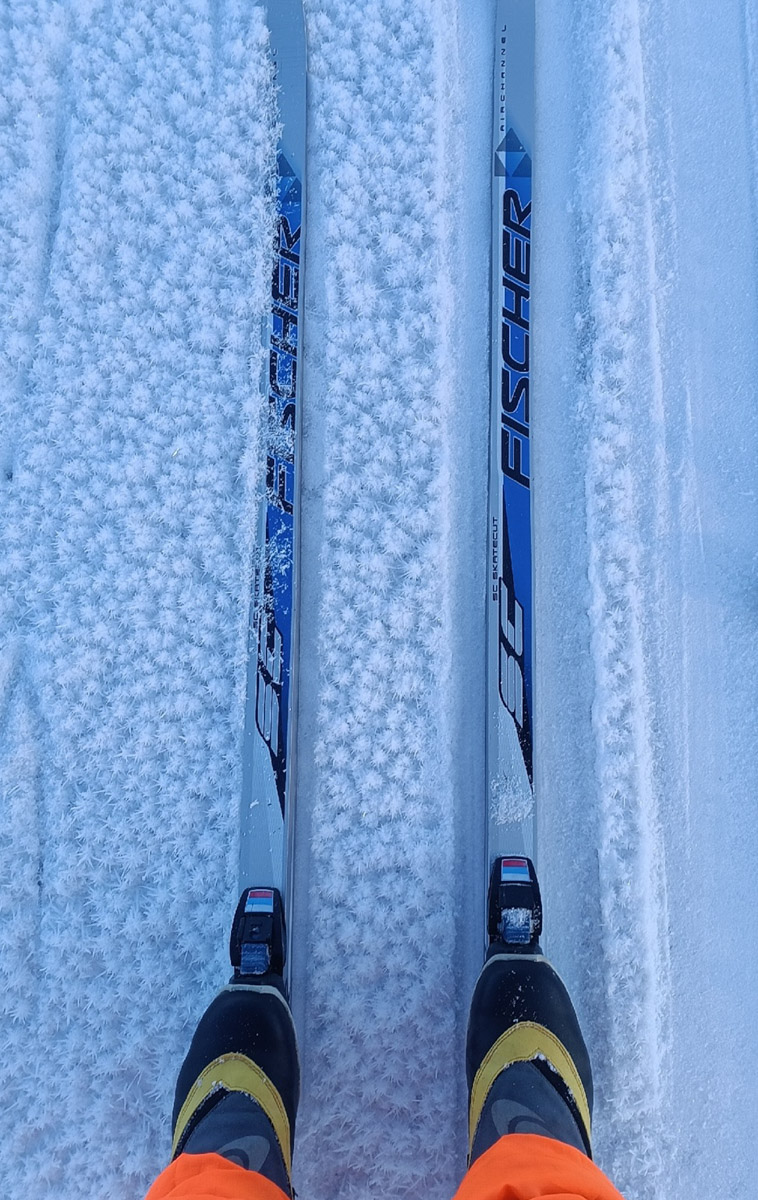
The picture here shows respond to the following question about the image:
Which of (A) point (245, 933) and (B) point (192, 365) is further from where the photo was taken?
(B) point (192, 365)

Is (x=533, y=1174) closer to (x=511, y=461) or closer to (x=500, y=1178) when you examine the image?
(x=500, y=1178)

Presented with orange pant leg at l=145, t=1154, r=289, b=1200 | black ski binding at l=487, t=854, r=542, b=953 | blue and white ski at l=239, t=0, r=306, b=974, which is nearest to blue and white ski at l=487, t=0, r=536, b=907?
black ski binding at l=487, t=854, r=542, b=953

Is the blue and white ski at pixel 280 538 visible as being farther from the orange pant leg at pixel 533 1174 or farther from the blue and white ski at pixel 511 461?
the orange pant leg at pixel 533 1174

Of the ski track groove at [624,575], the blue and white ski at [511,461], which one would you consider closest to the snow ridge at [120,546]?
the blue and white ski at [511,461]

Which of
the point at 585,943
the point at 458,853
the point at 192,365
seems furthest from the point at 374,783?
the point at 192,365

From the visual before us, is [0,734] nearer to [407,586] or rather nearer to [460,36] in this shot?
[407,586]

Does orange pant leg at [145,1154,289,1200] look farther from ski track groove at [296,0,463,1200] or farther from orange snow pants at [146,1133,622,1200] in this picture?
ski track groove at [296,0,463,1200]
